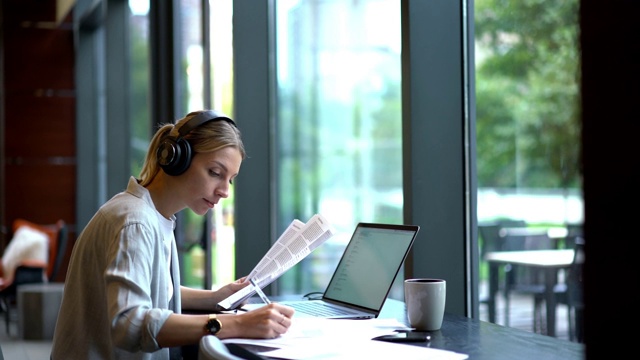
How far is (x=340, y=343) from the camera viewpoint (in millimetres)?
1684

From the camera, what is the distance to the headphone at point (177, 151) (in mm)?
1954

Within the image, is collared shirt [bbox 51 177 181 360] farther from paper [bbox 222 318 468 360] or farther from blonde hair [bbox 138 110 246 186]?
Answer: paper [bbox 222 318 468 360]

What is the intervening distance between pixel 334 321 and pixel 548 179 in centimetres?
67

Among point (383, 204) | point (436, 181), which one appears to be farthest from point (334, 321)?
point (383, 204)

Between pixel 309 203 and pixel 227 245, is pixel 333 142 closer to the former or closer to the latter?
pixel 309 203

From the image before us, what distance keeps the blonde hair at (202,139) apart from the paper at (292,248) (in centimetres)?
25

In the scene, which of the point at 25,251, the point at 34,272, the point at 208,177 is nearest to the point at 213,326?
the point at 208,177

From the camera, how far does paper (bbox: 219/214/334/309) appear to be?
2131mm

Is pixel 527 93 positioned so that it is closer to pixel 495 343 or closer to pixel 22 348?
pixel 495 343

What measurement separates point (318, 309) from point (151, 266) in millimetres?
539

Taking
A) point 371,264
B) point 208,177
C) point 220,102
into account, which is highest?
point 220,102

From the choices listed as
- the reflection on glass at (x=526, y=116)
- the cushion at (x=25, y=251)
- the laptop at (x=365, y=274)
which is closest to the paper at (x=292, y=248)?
A: the laptop at (x=365, y=274)

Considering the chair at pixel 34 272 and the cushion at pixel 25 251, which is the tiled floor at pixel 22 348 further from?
the cushion at pixel 25 251

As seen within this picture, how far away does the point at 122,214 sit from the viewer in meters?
1.88
